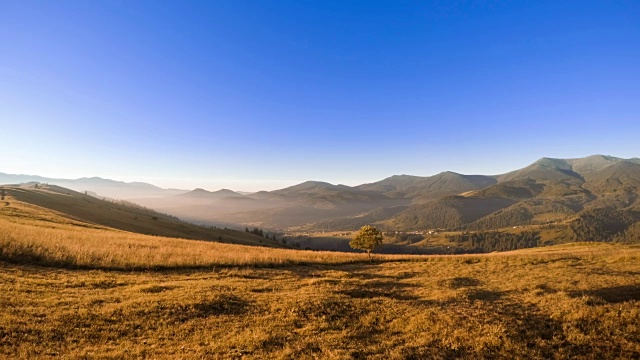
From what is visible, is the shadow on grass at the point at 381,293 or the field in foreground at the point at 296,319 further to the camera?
the shadow on grass at the point at 381,293

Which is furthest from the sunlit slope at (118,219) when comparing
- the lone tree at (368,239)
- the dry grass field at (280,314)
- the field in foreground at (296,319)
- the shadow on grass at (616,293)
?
the shadow on grass at (616,293)

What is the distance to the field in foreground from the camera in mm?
10641

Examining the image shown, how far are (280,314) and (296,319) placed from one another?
951 mm

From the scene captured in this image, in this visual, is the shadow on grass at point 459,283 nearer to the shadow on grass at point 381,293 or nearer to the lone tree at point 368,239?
the shadow on grass at point 381,293

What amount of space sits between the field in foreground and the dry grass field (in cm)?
6

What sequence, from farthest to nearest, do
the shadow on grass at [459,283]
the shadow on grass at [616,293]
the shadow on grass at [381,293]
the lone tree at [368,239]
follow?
the lone tree at [368,239], the shadow on grass at [459,283], the shadow on grass at [381,293], the shadow on grass at [616,293]

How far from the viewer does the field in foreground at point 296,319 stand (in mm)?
10641

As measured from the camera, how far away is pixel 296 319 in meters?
13.8

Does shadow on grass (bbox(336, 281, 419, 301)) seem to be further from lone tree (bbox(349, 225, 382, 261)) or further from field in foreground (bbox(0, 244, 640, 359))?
lone tree (bbox(349, 225, 382, 261))

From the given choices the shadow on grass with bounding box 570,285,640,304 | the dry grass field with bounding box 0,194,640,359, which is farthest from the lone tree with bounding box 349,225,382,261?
the shadow on grass with bounding box 570,285,640,304

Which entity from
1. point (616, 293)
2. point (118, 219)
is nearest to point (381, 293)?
point (616, 293)

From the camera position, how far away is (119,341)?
423 inches

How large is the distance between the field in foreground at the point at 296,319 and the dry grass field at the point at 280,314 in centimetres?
6

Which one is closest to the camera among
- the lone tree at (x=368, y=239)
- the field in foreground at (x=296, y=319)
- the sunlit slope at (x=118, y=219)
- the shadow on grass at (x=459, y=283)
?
the field in foreground at (x=296, y=319)
